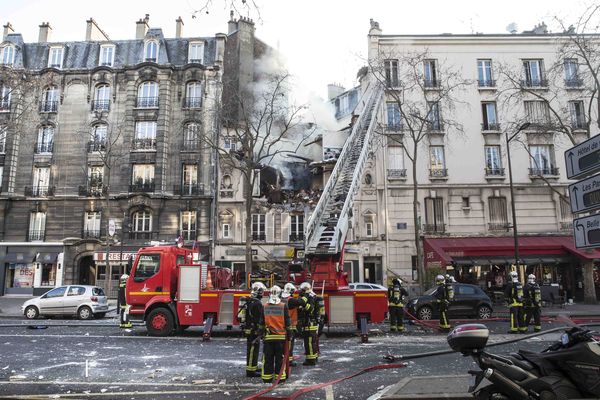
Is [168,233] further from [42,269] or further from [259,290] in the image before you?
[259,290]

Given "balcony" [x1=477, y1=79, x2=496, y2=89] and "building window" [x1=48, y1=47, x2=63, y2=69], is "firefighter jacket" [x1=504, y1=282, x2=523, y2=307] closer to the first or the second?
"balcony" [x1=477, y1=79, x2=496, y2=89]

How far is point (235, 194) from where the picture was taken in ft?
96.0

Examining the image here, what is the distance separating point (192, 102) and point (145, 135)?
3.92 meters

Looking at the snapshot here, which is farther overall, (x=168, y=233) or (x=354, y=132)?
(x=168, y=233)

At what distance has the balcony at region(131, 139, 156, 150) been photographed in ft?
97.9

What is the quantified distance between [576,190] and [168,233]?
1056 inches

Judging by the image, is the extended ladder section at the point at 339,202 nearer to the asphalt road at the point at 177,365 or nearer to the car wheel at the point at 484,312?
the asphalt road at the point at 177,365

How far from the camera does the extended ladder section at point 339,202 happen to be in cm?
1396

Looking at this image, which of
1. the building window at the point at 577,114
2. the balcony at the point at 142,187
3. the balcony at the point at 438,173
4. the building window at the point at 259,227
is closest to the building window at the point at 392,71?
the balcony at the point at 438,173

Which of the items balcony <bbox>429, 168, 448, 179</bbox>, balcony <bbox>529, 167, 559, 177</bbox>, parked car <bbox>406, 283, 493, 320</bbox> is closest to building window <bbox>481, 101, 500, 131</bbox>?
balcony <bbox>529, 167, 559, 177</bbox>

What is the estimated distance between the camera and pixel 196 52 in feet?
105

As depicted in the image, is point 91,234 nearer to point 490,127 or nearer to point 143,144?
point 143,144

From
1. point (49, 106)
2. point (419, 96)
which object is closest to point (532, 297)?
point (419, 96)

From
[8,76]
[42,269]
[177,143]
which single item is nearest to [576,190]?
[8,76]
